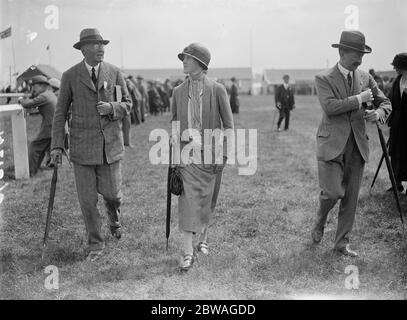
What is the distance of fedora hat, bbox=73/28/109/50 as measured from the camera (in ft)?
17.2

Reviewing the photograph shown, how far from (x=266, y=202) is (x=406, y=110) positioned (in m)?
2.56

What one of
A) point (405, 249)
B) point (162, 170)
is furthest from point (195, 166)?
point (162, 170)

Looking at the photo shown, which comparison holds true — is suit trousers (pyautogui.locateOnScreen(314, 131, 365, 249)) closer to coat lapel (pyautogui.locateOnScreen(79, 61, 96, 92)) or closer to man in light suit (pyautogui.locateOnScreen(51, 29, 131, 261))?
man in light suit (pyautogui.locateOnScreen(51, 29, 131, 261))

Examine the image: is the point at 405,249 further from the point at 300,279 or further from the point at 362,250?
the point at 300,279

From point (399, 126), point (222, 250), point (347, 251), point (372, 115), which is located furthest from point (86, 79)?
point (399, 126)

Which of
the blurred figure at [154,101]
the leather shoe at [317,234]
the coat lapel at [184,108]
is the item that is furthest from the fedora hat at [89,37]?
the blurred figure at [154,101]

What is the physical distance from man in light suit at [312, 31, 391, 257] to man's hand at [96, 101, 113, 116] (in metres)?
2.21

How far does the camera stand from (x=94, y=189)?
5.46 metres

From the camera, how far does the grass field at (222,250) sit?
177 inches

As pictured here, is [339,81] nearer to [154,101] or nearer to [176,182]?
[176,182]

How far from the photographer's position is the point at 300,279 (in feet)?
15.4

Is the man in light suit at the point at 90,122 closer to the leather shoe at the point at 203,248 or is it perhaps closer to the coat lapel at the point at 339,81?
the leather shoe at the point at 203,248

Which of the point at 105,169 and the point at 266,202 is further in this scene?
the point at 266,202

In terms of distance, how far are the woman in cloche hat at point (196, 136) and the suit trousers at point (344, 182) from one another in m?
1.12
